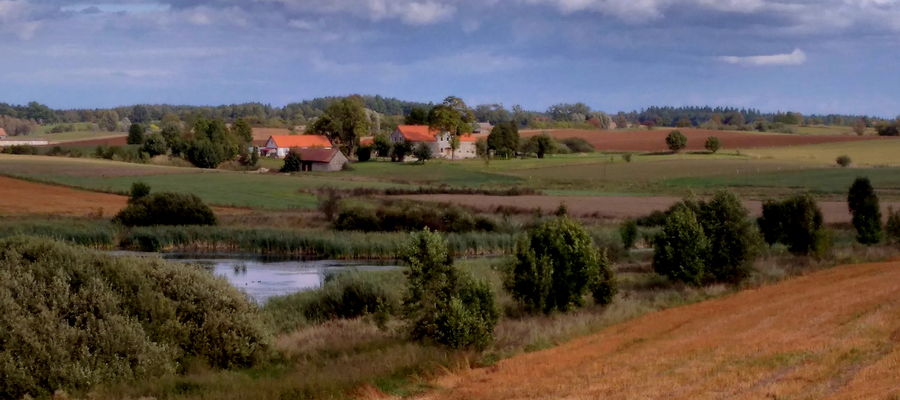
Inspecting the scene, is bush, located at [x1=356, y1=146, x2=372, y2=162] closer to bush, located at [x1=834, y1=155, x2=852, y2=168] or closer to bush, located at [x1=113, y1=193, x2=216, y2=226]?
bush, located at [x1=834, y1=155, x2=852, y2=168]

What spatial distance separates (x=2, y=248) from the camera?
18188 mm

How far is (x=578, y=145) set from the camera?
140m

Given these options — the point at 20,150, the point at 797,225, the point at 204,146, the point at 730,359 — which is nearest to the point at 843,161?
the point at 204,146

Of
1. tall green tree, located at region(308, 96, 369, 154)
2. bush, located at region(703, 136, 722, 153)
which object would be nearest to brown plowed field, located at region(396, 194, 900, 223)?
bush, located at region(703, 136, 722, 153)

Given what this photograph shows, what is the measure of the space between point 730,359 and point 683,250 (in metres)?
14.1

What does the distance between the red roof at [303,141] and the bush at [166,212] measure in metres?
→ 83.3

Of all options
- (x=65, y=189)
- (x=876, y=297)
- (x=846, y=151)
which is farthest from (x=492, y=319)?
(x=846, y=151)

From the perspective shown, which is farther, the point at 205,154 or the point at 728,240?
the point at 205,154

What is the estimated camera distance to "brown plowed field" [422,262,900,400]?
44.6 feet

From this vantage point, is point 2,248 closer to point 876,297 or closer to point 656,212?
point 876,297

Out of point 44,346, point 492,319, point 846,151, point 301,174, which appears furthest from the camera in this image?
point 846,151

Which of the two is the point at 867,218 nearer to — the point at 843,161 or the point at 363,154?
the point at 843,161

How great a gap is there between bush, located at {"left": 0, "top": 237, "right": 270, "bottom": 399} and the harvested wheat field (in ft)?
130

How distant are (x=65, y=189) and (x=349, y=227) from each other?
23332mm
